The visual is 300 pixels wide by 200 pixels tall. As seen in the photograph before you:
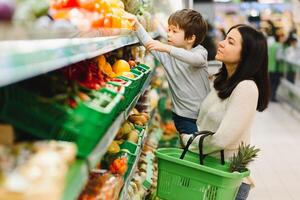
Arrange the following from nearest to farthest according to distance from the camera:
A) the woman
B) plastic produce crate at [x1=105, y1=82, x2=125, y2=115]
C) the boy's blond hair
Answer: plastic produce crate at [x1=105, y1=82, x2=125, y2=115] < the woman < the boy's blond hair

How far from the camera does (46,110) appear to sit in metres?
1.53

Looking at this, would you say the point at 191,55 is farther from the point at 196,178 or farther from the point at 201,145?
the point at 196,178

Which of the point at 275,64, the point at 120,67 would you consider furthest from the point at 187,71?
the point at 275,64

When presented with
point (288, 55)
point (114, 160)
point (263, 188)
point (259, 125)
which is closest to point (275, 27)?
point (288, 55)

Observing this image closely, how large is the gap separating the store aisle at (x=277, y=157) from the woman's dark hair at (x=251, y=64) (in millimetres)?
1880

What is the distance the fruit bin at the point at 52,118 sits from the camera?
4.90ft

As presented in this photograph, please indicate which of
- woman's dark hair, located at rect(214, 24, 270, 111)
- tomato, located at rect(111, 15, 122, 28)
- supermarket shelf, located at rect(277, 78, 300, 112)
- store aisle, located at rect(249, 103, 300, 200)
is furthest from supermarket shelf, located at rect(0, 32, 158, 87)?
supermarket shelf, located at rect(277, 78, 300, 112)

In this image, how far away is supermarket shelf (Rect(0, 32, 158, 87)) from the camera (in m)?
1.06

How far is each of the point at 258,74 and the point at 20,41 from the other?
6.92 feet

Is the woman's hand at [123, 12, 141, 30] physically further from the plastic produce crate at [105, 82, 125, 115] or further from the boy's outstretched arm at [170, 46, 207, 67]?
the plastic produce crate at [105, 82, 125, 115]

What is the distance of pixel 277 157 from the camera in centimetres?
636

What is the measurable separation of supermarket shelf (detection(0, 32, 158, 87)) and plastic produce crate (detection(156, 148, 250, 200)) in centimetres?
138

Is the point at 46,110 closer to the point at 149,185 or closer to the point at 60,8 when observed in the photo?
the point at 60,8

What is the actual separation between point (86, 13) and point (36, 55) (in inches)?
38.0
